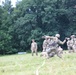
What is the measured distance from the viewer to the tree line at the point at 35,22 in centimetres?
4719

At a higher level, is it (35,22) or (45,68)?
(35,22)

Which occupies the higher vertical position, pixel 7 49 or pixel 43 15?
pixel 43 15

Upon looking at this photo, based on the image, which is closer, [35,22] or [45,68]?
[45,68]

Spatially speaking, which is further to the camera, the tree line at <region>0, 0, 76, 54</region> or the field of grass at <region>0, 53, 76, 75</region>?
the tree line at <region>0, 0, 76, 54</region>

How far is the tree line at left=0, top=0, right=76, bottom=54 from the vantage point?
47188mm

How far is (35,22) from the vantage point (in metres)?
48.9

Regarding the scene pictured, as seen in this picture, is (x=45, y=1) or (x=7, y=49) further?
(x=45, y=1)

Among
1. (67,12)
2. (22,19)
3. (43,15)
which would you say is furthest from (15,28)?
(67,12)

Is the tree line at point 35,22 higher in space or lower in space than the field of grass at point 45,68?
higher

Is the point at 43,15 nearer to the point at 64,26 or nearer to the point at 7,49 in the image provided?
the point at 64,26

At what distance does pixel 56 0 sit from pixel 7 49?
10.7 meters

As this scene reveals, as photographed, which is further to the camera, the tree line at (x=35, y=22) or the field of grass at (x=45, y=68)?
the tree line at (x=35, y=22)

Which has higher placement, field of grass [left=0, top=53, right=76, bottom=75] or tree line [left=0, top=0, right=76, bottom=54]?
tree line [left=0, top=0, right=76, bottom=54]

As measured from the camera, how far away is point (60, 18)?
163 feet
